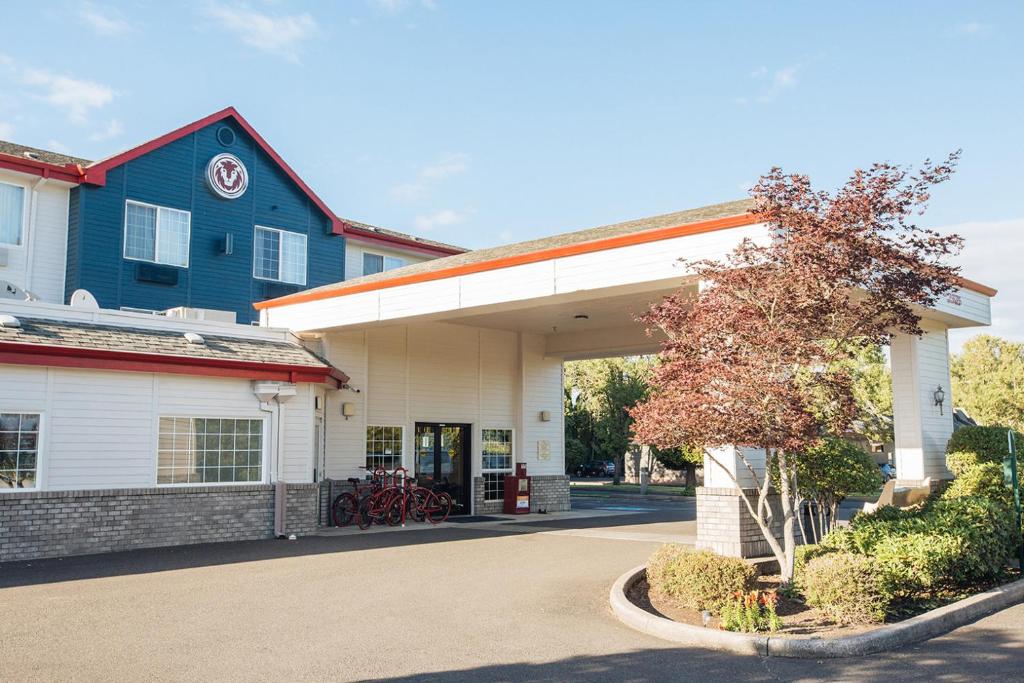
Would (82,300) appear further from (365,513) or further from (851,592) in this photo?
(851,592)

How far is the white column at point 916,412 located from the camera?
15.6 metres

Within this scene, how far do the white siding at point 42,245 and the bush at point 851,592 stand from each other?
684 inches

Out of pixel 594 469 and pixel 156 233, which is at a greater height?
pixel 156 233

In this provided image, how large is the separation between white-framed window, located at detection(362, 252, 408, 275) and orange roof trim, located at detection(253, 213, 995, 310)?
7.33 metres

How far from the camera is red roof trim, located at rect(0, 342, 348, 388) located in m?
13.0

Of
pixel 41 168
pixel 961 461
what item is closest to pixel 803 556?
pixel 961 461

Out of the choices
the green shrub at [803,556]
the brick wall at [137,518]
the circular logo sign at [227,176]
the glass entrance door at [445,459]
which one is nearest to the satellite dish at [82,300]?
the brick wall at [137,518]

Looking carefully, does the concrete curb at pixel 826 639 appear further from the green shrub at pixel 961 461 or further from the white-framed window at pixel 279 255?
the white-framed window at pixel 279 255

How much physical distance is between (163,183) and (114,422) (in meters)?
9.05

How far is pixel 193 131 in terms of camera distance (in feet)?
72.0

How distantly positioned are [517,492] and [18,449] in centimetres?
1160

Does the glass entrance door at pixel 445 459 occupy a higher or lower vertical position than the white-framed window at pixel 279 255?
lower

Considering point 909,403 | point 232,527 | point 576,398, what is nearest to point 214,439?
point 232,527

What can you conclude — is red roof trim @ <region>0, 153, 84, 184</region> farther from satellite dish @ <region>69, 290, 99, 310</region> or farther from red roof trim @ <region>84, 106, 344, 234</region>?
satellite dish @ <region>69, 290, 99, 310</region>
